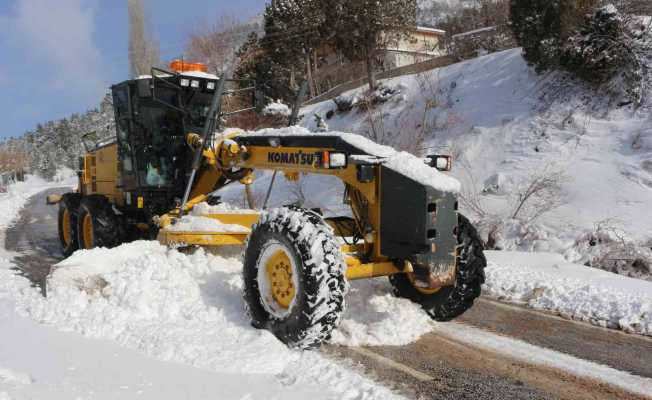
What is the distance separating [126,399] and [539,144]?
13.1 meters

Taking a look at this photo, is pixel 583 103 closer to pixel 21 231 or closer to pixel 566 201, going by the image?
pixel 566 201

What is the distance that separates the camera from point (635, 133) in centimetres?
1291

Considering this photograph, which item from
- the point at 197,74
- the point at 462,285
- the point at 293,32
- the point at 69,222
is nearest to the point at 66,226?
the point at 69,222

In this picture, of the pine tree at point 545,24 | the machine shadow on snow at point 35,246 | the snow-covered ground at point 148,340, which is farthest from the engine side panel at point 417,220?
the pine tree at point 545,24

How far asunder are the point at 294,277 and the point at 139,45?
34.1 metres

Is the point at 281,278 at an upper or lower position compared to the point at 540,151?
lower

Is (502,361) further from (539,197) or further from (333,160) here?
(539,197)

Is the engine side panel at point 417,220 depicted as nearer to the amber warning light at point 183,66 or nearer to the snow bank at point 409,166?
the snow bank at point 409,166

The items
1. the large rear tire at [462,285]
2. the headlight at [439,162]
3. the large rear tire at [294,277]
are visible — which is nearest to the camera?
the large rear tire at [294,277]

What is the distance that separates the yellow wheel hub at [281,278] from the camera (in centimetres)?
453

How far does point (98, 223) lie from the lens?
7.93m

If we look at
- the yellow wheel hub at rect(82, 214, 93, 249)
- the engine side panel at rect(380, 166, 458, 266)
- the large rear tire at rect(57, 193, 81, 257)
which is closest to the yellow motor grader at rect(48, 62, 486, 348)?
the engine side panel at rect(380, 166, 458, 266)

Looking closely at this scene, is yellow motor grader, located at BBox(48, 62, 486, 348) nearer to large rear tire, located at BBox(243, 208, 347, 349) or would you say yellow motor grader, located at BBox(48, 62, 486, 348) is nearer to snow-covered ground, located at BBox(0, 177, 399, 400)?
large rear tire, located at BBox(243, 208, 347, 349)

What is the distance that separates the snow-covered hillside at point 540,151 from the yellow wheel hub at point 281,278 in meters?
6.60
